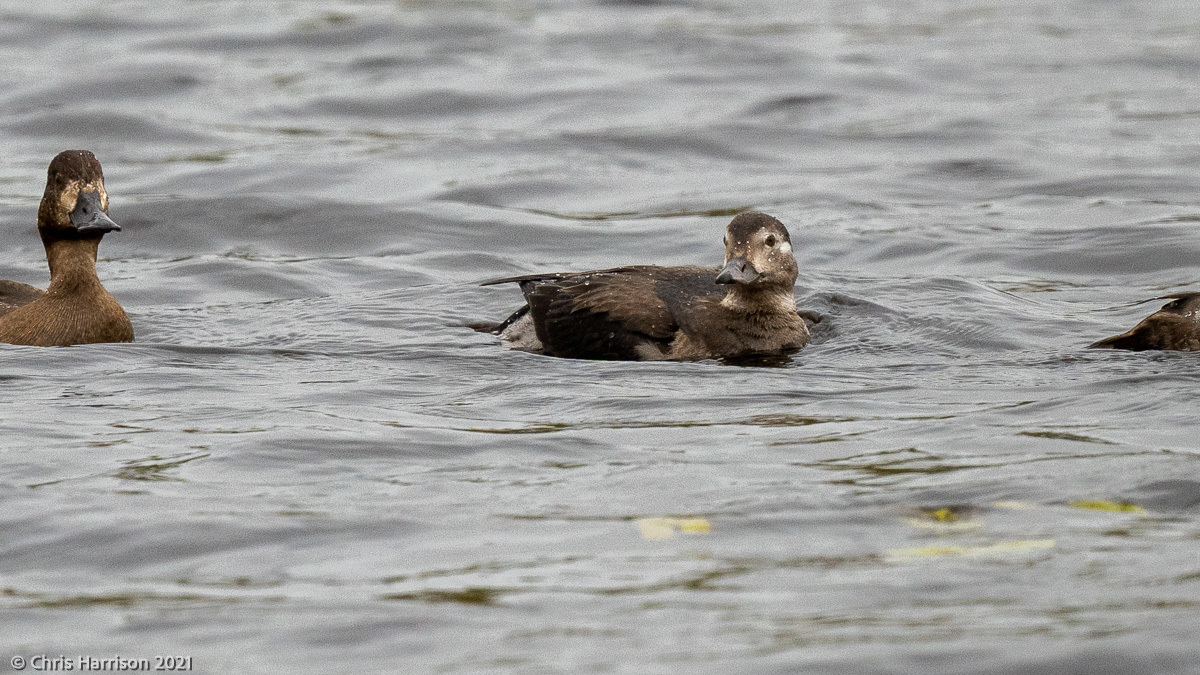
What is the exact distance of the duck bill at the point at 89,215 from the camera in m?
9.44

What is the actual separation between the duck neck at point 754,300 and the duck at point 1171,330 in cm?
176

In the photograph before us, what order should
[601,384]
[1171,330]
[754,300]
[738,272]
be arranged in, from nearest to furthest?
[601,384] → [1171,330] → [738,272] → [754,300]

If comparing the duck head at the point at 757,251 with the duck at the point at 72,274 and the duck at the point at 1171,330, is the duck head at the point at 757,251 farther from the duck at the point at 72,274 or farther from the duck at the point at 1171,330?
the duck at the point at 72,274

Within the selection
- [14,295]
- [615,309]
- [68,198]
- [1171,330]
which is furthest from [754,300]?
[14,295]

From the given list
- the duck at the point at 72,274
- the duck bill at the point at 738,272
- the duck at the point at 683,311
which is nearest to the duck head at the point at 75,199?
the duck at the point at 72,274

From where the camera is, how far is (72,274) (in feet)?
31.3

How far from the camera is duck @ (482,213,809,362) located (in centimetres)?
916

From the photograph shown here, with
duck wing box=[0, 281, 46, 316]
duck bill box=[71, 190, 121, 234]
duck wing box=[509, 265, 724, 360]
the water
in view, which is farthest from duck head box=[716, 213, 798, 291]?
duck wing box=[0, 281, 46, 316]

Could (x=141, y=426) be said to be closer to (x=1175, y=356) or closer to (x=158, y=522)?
(x=158, y=522)

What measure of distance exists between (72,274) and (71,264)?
6 cm

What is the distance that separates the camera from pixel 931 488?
6.41m

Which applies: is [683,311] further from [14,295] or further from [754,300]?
[14,295]

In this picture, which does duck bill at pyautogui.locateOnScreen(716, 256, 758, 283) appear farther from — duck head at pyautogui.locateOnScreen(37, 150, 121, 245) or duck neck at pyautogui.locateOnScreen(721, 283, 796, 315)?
duck head at pyautogui.locateOnScreen(37, 150, 121, 245)

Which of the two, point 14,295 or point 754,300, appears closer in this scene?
point 754,300
